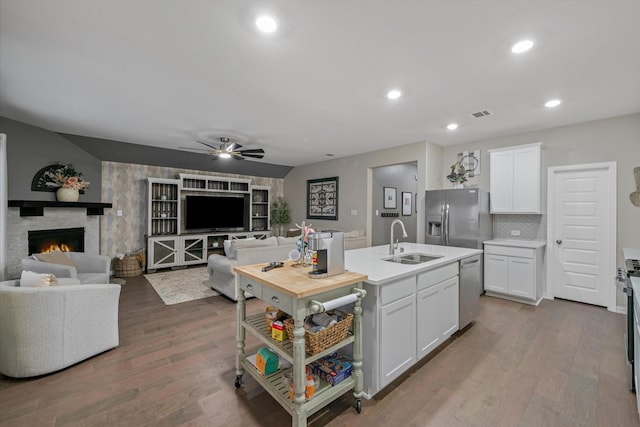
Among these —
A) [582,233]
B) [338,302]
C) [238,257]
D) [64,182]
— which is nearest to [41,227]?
[64,182]

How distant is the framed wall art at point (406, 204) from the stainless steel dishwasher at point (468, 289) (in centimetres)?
420

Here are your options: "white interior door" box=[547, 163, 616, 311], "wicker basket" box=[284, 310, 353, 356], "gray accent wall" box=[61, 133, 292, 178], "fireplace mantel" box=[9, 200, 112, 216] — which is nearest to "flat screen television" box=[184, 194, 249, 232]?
"gray accent wall" box=[61, 133, 292, 178]

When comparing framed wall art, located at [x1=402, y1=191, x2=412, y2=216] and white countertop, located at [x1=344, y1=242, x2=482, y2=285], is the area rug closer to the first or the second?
white countertop, located at [x1=344, y1=242, x2=482, y2=285]

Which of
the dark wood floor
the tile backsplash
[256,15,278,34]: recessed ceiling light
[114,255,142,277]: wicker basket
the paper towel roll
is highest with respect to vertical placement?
[256,15,278,34]: recessed ceiling light

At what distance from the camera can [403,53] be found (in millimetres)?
2236

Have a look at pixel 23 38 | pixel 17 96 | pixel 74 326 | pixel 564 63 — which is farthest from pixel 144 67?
pixel 564 63

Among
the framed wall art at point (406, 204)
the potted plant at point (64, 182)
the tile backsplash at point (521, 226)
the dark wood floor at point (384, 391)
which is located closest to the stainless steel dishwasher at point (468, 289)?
the dark wood floor at point (384, 391)

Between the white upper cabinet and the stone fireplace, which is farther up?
the white upper cabinet

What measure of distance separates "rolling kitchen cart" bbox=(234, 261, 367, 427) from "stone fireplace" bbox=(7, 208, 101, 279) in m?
4.10

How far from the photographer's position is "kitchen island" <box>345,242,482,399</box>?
6.33 feet

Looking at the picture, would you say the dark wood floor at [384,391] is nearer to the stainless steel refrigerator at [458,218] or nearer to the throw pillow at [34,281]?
the throw pillow at [34,281]

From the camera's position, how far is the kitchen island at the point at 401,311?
76.0 inches

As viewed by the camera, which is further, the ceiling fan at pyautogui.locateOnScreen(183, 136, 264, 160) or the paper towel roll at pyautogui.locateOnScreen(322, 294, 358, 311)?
the ceiling fan at pyautogui.locateOnScreen(183, 136, 264, 160)

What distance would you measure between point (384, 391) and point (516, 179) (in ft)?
12.9
